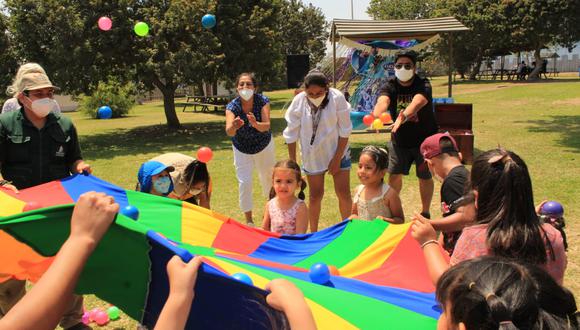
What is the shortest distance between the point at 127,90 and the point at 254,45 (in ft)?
43.5

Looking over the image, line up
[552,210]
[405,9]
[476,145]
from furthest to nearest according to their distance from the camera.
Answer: [405,9] → [476,145] → [552,210]

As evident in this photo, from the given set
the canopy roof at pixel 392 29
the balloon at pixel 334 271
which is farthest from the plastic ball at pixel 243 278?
the canopy roof at pixel 392 29

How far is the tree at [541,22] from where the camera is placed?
30.1 metres

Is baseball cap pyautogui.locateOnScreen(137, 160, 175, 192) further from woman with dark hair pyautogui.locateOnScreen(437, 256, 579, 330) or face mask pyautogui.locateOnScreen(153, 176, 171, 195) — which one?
woman with dark hair pyautogui.locateOnScreen(437, 256, 579, 330)

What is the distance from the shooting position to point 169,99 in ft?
53.8

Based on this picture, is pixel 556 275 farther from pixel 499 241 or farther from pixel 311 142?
pixel 311 142

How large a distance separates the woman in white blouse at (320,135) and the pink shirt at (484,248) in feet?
8.68

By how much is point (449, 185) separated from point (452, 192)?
6 centimetres

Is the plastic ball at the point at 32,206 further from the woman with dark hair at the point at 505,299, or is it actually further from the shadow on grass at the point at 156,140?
the shadow on grass at the point at 156,140

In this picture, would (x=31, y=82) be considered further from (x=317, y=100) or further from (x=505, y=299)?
(x=505, y=299)

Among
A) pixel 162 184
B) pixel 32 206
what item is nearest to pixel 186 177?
pixel 162 184

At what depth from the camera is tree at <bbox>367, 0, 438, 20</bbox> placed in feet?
170

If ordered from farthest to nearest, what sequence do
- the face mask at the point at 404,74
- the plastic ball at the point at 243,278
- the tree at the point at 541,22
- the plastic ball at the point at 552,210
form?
the tree at the point at 541,22 → the face mask at the point at 404,74 → the plastic ball at the point at 552,210 → the plastic ball at the point at 243,278

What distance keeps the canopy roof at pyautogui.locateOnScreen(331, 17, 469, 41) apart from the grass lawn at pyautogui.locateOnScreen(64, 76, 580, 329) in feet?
8.22
